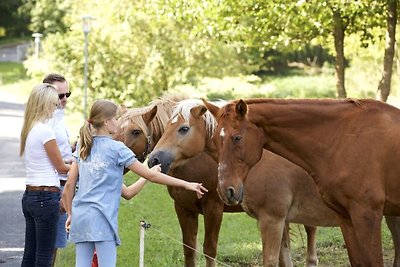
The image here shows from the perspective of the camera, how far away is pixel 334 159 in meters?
7.12

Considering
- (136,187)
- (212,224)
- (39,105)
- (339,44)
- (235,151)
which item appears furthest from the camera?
(339,44)

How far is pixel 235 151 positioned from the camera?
6.93m

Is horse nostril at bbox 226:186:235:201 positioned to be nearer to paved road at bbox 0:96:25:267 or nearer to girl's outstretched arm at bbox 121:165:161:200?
girl's outstretched arm at bbox 121:165:161:200

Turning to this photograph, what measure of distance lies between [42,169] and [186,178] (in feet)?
6.37

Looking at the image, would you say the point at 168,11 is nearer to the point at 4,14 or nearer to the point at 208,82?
the point at 208,82

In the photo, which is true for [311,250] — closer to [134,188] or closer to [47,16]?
[134,188]

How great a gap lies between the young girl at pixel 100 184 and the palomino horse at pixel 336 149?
63cm

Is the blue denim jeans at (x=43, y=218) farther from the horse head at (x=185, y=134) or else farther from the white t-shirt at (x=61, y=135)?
the horse head at (x=185, y=134)

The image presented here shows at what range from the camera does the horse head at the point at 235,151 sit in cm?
688

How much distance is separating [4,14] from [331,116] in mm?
73917

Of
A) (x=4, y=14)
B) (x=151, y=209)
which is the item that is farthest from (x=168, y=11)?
(x=4, y=14)

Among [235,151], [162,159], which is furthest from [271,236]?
[235,151]

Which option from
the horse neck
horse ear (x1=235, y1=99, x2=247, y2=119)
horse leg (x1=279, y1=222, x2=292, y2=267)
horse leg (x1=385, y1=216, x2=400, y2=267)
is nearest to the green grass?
horse leg (x1=385, y1=216, x2=400, y2=267)

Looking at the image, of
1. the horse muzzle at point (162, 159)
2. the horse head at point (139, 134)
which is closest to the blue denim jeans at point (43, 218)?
the horse muzzle at point (162, 159)
